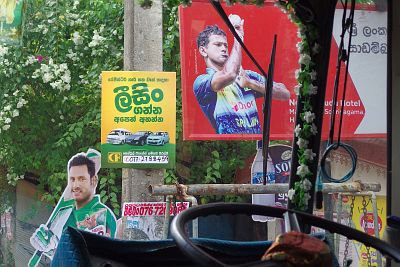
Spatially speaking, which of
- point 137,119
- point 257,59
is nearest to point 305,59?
point 137,119

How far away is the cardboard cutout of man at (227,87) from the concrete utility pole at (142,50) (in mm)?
395

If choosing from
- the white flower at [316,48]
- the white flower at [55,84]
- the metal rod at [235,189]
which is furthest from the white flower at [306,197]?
the white flower at [55,84]

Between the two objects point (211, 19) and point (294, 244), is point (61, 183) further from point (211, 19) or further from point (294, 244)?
point (294, 244)

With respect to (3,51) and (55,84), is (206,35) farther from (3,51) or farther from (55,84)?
(3,51)

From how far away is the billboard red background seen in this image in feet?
20.3

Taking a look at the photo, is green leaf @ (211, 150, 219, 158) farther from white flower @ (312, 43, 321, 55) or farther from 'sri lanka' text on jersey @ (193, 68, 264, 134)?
white flower @ (312, 43, 321, 55)

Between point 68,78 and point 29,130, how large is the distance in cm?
71

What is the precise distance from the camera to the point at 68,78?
Result: 290 inches

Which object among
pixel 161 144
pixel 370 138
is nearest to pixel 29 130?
pixel 161 144

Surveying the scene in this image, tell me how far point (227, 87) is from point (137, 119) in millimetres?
872

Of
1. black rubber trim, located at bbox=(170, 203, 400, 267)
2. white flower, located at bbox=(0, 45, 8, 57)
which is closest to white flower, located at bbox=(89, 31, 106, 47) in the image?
white flower, located at bbox=(0, 45, 8, 57)

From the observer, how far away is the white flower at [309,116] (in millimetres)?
2248

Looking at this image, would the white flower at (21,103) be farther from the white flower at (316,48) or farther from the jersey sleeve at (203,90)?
the white flower at (316,48)

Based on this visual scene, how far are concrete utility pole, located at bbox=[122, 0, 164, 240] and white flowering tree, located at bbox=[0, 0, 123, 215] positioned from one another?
0.97 m
